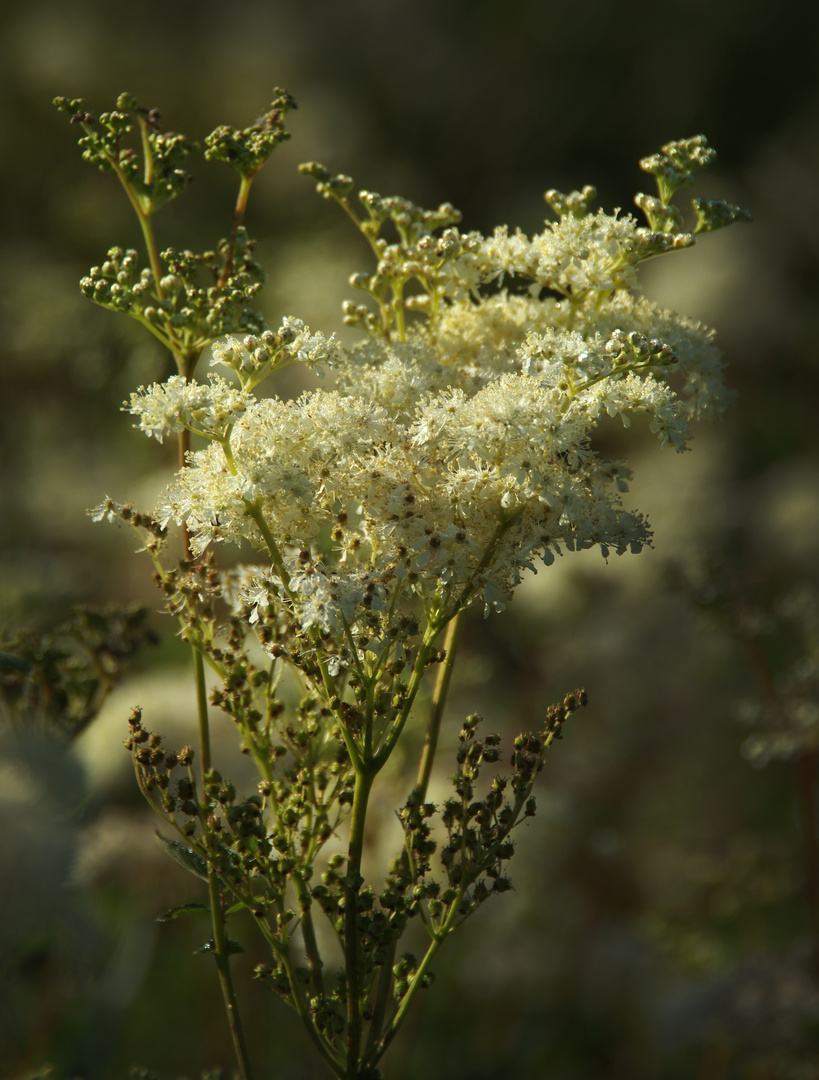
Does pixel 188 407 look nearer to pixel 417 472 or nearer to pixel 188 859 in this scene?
pixel 417 472

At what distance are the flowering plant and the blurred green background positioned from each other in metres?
0.39

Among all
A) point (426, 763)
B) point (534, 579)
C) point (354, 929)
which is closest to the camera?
point (354, 929)

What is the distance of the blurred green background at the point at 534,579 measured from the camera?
238 centimetres

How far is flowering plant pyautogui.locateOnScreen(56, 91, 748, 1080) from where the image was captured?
1145 millimetres

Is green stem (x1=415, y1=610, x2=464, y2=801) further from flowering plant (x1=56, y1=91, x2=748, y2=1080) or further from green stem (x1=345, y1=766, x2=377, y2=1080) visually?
green stem (x1=345, y1=766, x2=377, y2=1080)

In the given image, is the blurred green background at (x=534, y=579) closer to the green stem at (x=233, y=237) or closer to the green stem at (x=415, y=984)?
the green stem at (x=415, y=984)

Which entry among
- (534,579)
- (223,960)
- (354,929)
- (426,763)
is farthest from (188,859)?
(534,579)

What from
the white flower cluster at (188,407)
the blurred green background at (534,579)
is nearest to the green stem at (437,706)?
the white flower cluster at (188,407)

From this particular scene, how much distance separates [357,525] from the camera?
1.34 metres

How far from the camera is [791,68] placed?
9352 millimetres

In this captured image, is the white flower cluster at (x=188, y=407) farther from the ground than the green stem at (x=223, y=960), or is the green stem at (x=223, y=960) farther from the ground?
the white flower cluster at (x=188, y=407)

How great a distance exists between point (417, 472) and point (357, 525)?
18cm

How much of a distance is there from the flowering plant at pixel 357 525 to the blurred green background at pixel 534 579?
388mm

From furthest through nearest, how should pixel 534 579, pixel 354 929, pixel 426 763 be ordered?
pixel 534 579 < pixel 426 763 < pixel 354 929
